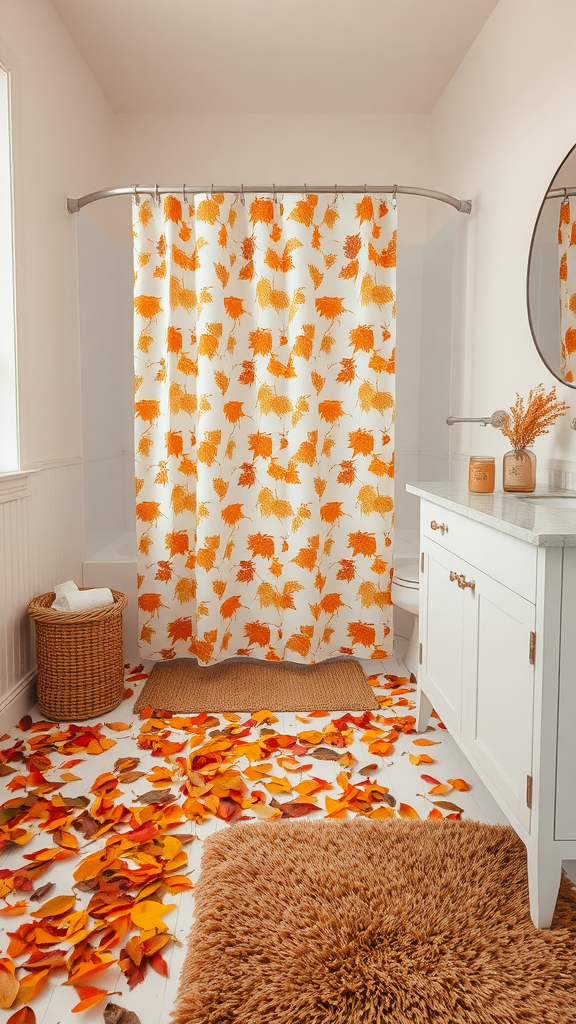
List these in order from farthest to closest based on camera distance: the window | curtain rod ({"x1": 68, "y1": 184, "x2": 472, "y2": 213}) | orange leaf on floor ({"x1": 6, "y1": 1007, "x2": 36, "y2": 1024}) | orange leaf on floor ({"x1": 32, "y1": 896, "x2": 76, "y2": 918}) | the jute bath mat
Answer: curtain rod ({"x1": 68, "y1": 184, "x2": 472, "y2": 213}) → the jute bath mat → the window → orange leaf on floor ({"x1": 32, "y1": 896, "x2": 76, "y2": 918}) → orange leaf on floor ({"x1": 6, "y1": 1007, "x2": 36, "y2": 1024})

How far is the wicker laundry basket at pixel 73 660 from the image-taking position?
7.95 ft

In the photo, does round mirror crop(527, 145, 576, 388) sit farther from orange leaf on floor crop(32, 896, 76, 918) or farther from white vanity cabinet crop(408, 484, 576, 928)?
orange leaf on floor crop(32, 896, 76, 918)

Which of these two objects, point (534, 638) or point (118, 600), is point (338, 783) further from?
point (118, 600)

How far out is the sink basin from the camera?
6.48 ft

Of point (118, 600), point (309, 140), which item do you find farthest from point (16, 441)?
point (309, 140)

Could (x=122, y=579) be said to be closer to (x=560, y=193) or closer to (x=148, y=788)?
(x=148, y=788)

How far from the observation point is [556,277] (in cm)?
210

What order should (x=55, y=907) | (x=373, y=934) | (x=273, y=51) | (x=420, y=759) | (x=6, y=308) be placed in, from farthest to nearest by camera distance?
(x=273, y=51), (x=6, y=308), (x=420, y=759), (x=55, y=907), (x=373, y=934)

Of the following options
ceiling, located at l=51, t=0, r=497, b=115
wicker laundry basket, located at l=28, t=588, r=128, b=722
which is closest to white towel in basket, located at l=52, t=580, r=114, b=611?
wicker laundry basket, located at l=28, t=588, r=128, b=722

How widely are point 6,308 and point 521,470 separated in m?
1.72

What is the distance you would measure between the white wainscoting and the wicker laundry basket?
0.07m

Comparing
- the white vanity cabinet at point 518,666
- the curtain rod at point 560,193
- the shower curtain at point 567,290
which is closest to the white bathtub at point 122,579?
the white vanity cabinet at point 518,666

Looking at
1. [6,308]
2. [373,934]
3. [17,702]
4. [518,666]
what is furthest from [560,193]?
[17,702]

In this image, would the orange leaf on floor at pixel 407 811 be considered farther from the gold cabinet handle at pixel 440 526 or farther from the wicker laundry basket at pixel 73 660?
the wicker laundry basket at pixel 73 660
